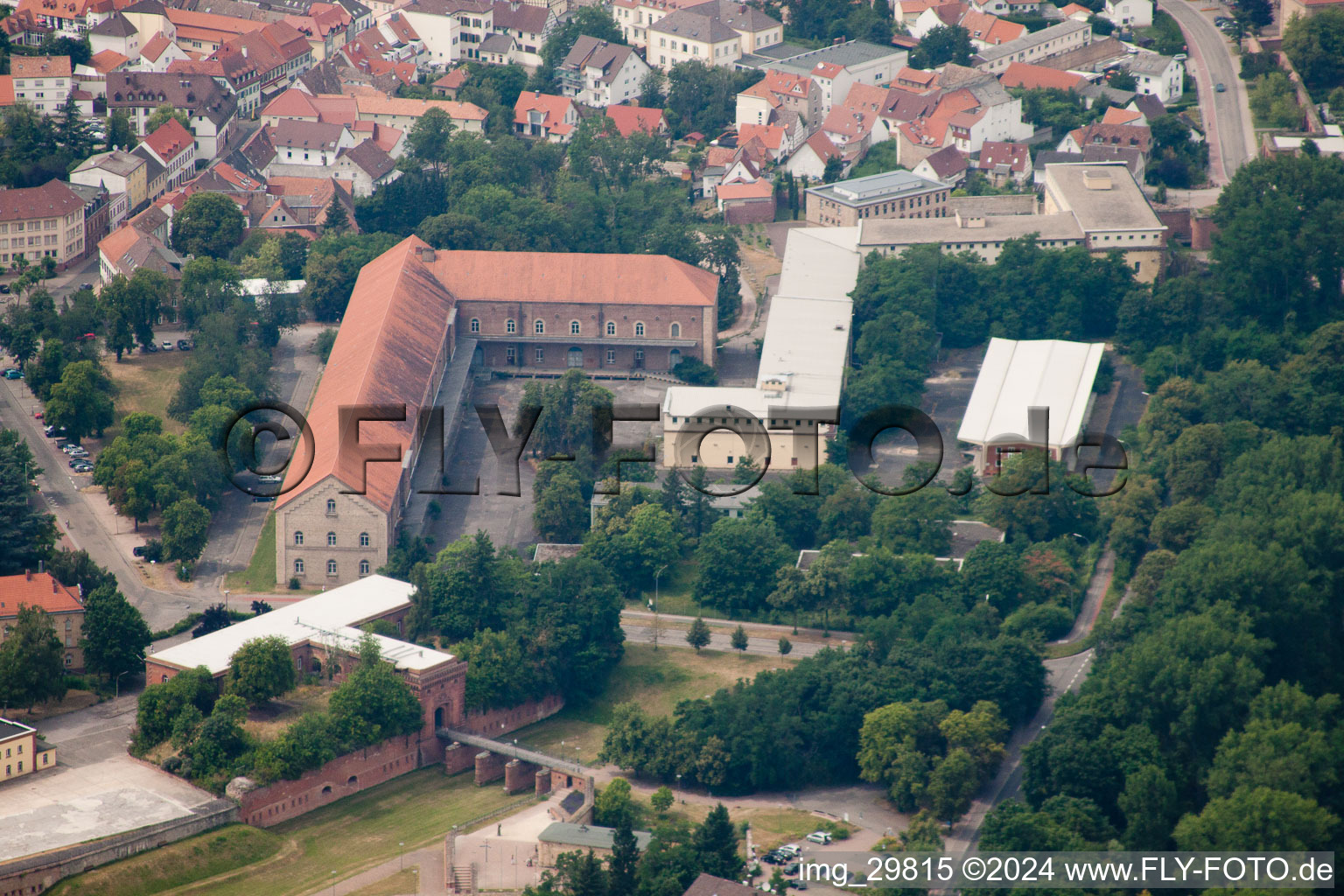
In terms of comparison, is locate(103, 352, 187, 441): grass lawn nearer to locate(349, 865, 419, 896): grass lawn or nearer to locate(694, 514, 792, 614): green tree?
locate(694, 514, 792, 614): green tree

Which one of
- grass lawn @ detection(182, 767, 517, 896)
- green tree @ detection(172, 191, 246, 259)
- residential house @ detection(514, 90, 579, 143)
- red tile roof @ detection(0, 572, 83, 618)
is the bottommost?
grass lawn @ detection(182, 767, 517, 896)

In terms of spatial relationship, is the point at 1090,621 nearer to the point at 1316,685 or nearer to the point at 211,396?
the point at 1316,685

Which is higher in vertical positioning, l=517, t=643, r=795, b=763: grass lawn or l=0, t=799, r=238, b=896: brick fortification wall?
l=517, t=643, r=795, b=763: grass lawn

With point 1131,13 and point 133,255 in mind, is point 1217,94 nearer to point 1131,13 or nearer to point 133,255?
point 1131,13

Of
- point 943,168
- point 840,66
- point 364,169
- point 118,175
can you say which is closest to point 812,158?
point 943,168

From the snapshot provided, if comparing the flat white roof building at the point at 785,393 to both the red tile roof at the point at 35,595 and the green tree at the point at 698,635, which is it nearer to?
the green tree at the point at 698,635

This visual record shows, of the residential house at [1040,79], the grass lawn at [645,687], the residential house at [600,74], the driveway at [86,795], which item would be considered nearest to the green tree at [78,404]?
the driveway at [86,795]

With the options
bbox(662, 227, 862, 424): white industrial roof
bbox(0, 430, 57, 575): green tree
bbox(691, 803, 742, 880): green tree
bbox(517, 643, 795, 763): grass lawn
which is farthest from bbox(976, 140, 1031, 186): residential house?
bbox(691, 803, 742, 880): green tree
